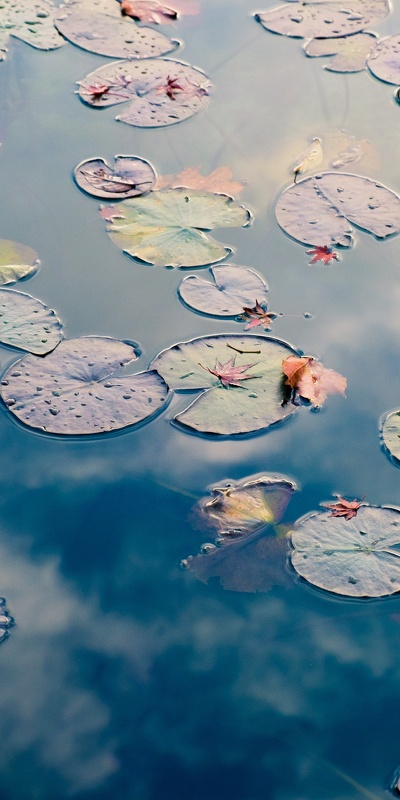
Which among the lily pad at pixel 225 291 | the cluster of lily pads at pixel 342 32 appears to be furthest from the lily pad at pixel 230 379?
the cluster of lily pads at pixel 342 32

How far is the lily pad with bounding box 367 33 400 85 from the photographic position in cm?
418

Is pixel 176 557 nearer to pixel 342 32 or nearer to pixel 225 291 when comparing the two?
pixel 225 291

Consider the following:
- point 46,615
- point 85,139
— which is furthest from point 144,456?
point 85,139

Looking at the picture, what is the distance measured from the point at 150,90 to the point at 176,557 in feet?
8.48

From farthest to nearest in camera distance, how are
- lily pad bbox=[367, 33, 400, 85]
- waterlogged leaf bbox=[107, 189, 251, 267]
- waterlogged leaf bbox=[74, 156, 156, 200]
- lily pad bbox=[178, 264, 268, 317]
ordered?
1. lily pad bbox=[367, 33, 400, 85]
2. waterlogged leaf bbox=[74, 156, 156, 200]
3. waterlogged leaf bbox=[107, 189, 251, 267]
4. lily pad bbox=[178, 264, 268, 317]

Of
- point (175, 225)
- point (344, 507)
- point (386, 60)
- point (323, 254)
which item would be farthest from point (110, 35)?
point (344, 507)

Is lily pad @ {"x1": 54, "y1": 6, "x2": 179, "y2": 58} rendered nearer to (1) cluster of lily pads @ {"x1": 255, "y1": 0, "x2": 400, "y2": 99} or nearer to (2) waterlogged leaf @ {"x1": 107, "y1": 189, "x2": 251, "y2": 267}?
(1) cluster of lily pads @ {"x1": 255, "y1": 0, "x2": 400, "y2": 99}

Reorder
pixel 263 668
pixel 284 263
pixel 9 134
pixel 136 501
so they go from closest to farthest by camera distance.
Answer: pixel 263 668 < pixel 136 501 < pixel 284 263 < pixel 9 134

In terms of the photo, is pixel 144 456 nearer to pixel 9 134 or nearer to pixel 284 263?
pixel 284 263

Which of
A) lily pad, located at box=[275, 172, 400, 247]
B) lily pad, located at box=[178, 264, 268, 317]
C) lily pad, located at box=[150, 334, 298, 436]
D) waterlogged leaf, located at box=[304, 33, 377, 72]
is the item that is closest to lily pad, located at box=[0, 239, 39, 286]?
lily pad, located at box=[178, 264, 268, 317]

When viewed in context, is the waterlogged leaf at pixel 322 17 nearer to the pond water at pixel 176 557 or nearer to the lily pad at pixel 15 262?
the pond water at pixel 176 557

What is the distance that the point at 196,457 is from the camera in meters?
2.62

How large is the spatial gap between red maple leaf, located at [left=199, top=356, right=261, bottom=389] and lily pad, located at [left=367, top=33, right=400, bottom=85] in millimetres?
2173

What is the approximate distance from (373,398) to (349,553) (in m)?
0.65
